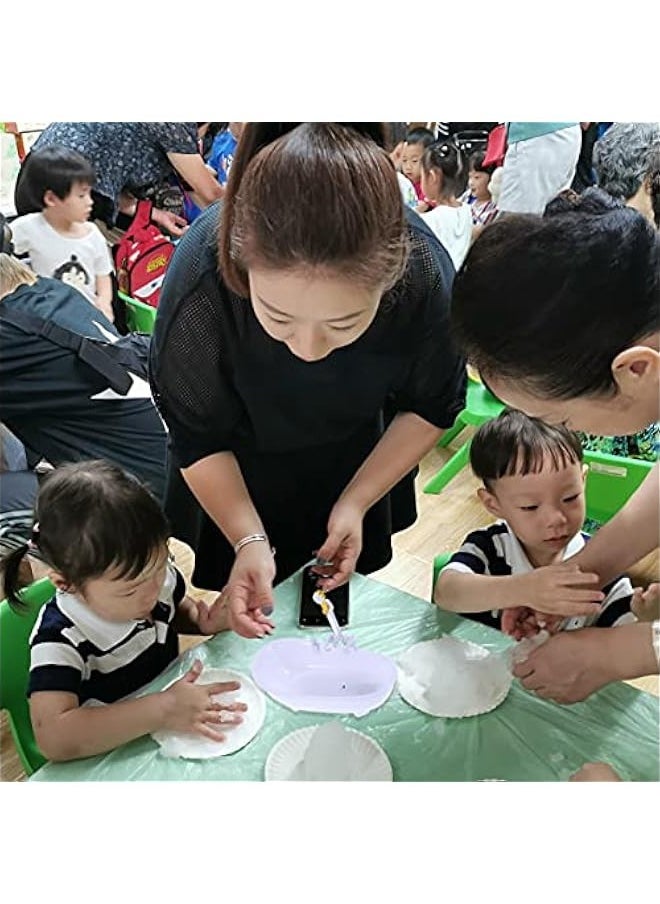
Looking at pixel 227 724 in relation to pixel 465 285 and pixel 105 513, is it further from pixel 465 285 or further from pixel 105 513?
pixel 465 285

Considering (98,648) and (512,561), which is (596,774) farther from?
(98,648)

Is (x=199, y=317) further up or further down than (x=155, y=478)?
further up

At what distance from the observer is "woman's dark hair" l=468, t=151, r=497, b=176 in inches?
26.5

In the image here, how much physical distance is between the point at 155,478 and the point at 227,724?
0.21m

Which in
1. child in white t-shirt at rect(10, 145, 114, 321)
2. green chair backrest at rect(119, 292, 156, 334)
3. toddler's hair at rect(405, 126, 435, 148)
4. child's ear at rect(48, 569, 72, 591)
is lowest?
child's ear at rect(48, 569, 72, 591)

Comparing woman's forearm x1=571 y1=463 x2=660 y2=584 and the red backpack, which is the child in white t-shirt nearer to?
the red backpack

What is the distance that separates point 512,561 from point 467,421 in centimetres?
13

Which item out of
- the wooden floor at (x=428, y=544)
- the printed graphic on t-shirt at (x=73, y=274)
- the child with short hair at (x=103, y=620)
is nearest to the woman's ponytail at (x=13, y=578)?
the child with short hair at (x=103, y=620)

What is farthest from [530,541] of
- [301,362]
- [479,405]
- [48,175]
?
[48,175]

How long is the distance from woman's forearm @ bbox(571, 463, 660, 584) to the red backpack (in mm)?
389

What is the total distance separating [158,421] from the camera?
743 millimetres

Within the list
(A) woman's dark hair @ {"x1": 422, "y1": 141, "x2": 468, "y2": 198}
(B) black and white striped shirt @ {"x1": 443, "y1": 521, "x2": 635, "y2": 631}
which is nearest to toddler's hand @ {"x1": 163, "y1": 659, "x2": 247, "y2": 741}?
(B) black and white striped shirt @ {"x1": 443, "y1": 521, "x2": 635, "y2": 631}
